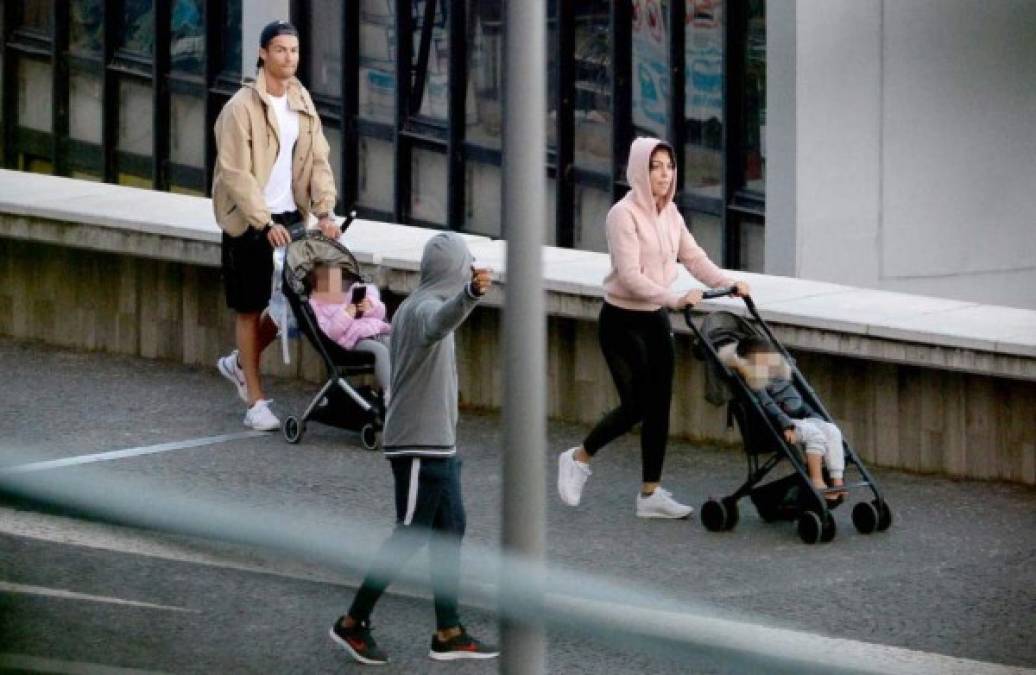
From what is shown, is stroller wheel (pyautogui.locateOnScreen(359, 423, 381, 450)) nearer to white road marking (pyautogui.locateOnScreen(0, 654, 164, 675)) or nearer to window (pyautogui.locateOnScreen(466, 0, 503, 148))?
white road marking (pyautogui.locateOnScreen(0, 654, 164, 675))

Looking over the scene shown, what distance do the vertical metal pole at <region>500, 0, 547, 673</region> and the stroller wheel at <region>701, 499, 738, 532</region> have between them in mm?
5341

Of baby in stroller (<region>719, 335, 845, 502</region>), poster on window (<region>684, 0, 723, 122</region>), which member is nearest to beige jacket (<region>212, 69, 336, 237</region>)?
baby in stroller (<region>719, 335, 845, 502</region>)

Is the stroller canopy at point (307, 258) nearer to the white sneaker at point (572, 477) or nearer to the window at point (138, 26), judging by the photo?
the white sneaker at point (572, 477)

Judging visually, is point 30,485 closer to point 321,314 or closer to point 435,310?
point 435,310

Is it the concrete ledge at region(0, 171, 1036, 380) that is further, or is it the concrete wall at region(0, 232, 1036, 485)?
the concrete wall at region(0, 232, 1036, 485)

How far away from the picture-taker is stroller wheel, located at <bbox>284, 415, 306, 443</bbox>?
10.8 m

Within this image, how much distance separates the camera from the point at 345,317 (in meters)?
10.5

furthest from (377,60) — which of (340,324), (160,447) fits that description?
(340,324)

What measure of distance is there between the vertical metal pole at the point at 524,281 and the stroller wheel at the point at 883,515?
5.45 m

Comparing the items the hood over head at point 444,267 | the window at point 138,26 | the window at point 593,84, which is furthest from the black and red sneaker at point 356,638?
the window at point 138,26

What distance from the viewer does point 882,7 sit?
16250mm

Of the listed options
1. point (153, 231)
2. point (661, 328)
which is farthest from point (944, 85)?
point (661, 328)

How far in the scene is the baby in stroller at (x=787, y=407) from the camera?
346 inches

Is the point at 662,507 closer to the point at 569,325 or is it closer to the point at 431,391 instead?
the point at 569,325
